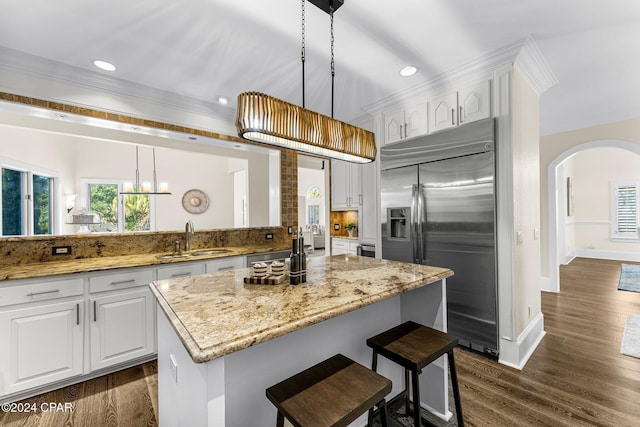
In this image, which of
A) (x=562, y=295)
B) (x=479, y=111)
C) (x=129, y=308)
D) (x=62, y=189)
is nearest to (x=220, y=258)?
(x=129, y=308)

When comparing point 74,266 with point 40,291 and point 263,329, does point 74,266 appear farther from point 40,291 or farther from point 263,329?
point 263,329

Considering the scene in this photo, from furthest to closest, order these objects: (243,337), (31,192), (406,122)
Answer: (31,192) → (406,122) → (243,337)

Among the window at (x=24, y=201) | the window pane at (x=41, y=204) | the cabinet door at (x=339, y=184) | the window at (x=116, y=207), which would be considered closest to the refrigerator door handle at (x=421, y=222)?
the cabinet door at (x=339, y=184)

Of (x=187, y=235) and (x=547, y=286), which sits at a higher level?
A: (x=187, y=235)

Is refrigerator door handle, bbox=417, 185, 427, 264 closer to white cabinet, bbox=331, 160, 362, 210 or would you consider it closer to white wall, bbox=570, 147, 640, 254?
white cabinet, bbox=331, 160, 362, 210

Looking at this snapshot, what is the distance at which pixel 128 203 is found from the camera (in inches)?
268

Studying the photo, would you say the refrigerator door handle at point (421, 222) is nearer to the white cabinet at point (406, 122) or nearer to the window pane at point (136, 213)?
the white cabinet at point (406, 122)

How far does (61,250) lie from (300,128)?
108 inches

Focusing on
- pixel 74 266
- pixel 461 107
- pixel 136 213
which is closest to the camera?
pixel 74 266

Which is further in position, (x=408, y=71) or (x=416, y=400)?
(x=408, y=71)

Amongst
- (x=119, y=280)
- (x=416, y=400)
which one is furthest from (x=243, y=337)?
(x=119, y=280)

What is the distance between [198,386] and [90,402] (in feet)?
6.12

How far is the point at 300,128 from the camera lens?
159cm

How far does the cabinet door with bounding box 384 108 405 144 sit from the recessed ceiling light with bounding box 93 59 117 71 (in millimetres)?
2830
